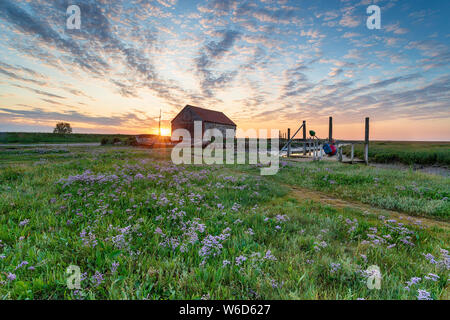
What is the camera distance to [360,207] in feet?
20.0

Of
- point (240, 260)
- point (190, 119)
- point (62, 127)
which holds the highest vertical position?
point (62, 127)

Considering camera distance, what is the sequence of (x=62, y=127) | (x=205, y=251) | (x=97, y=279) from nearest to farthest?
(x=97, y=279) < (x=205, y=251) < (x=62, y=127)

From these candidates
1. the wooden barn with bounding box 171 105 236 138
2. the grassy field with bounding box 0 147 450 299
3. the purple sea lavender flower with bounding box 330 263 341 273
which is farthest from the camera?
the wooden barn with bounding box 171 105 236 138

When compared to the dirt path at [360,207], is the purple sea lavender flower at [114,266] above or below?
above

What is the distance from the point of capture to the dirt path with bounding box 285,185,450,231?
484 cm

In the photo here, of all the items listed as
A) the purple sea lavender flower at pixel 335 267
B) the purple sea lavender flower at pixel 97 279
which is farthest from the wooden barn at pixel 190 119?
the purple sea lavender flower at pixel 335 267

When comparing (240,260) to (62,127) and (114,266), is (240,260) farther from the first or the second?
(62,127)

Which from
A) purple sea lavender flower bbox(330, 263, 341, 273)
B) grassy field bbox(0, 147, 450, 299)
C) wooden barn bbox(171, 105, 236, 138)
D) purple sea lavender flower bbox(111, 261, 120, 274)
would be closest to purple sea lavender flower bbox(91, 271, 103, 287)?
grassy field bbox(0, 147, 450, 299)

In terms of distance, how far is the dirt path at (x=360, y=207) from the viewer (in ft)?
15.9

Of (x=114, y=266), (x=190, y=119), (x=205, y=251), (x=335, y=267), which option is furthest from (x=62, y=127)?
(x=335, y=267)

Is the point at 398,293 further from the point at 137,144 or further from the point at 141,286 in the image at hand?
the point at 137,144

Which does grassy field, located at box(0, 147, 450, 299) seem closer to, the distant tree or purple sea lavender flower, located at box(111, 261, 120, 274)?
purple sea lavender flower, located at box(111, 261, 120, 274)

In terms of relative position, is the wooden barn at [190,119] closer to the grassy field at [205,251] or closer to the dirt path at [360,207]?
the dirt path at [360,207]
